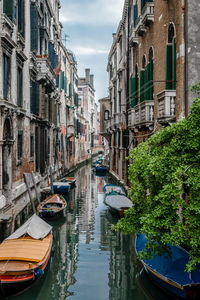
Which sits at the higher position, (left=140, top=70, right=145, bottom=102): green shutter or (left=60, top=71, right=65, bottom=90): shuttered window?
(left=60, top=71, right=65, bottom=90): shuttered window

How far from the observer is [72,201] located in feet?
66.7

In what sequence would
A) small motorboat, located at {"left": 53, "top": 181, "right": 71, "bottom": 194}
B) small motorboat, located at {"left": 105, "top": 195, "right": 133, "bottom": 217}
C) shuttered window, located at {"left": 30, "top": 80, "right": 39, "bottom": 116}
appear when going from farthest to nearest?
1. small motorboat, located at {"left": 53, "top": 181, "right": 71, "bottom": 194}
2. shuttered window, located at {"left": 30, "top": 80, "right": 39, "bottom": 116}
3. small motorboat, located at {"left": 105, "top": 195, "right": 133, "bottom": 217}

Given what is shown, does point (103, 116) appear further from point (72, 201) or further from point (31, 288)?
point (31, 288)

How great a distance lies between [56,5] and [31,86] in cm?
1448

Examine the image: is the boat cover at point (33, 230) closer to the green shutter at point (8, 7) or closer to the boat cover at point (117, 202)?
the boat cover at point (117, 202)

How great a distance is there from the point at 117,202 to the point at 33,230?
6.74m

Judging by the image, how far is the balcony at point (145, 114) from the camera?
1270cm

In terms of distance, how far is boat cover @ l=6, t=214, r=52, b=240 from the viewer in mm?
9430

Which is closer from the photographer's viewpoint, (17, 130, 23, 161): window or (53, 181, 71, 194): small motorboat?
(17, 130, 23, 161): window

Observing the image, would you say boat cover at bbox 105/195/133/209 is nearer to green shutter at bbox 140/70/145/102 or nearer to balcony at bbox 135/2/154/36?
green shutter at bbox 140/70/145/102

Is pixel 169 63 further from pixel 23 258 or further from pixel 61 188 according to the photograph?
pixel 61 188

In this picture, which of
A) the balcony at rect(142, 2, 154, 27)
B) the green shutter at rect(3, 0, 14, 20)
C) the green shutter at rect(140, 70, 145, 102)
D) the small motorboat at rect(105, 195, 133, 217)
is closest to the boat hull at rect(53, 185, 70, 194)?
the small motorboat at rect(105, 195, 133, 217)

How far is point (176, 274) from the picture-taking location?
7.14 meters

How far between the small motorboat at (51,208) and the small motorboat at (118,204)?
2.25 metres
